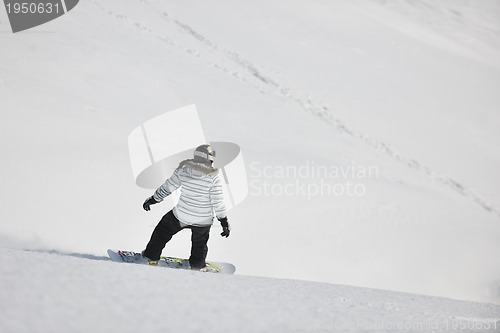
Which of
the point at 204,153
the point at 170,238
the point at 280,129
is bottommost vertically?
the point at 280,129

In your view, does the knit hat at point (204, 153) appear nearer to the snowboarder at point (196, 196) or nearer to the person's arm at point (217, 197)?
the snowboarder at point (196, 196)

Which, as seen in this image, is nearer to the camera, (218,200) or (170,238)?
(218,200)

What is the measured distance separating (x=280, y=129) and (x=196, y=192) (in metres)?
5.91

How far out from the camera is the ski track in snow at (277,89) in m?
10.1

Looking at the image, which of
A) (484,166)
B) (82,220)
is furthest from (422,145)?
(82,220)

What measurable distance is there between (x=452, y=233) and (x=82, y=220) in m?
5.46

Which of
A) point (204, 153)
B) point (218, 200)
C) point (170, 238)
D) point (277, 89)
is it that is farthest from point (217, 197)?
point (277, 89)

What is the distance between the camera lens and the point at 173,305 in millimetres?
2496

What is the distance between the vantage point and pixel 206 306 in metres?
2.57

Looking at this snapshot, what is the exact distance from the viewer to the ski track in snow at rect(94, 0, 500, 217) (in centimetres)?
1005

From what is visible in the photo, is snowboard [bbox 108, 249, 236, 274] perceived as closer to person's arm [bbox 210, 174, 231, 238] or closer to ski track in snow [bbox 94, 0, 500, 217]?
person's arm [bbox 210, 174, 231, 238]

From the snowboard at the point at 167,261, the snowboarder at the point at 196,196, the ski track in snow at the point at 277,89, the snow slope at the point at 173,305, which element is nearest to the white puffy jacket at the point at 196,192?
the snowboarder at the point at 196,196

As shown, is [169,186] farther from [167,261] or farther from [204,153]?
[167,261]

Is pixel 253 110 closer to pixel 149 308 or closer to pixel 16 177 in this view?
pixel 16 177
